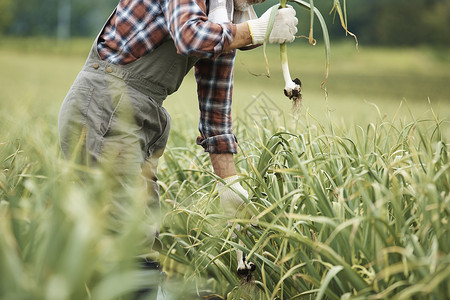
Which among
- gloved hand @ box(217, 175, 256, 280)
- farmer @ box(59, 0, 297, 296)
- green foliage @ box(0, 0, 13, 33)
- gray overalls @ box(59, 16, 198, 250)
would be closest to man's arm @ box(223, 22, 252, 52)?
farmer @ box(59, 0, 297, 296)

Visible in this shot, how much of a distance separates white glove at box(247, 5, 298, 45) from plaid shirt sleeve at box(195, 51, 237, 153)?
0.39 metres

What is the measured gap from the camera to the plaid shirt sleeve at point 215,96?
7.36 feet

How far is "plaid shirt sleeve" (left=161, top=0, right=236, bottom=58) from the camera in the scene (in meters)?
1.76

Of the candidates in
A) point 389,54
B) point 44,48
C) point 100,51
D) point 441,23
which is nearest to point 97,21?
point 44,48

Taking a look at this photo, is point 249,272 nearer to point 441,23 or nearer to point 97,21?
point 441,23

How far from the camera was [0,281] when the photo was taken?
2.93 feet

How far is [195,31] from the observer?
176cm

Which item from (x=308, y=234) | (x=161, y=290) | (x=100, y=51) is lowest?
(x=161, y=290)

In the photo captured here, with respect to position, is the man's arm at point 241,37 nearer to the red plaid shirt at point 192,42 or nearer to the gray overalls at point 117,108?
the red plaid shirt at point 192,42

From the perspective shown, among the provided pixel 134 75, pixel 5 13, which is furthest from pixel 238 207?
pixel 5 13

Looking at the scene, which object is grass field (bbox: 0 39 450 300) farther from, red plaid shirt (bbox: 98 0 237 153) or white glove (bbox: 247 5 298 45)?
white glove (bbox: 247 5 298 45)

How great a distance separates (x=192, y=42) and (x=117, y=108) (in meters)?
0.42

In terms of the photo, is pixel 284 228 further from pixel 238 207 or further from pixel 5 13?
pixel 5 13

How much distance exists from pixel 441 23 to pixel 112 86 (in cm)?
2435
